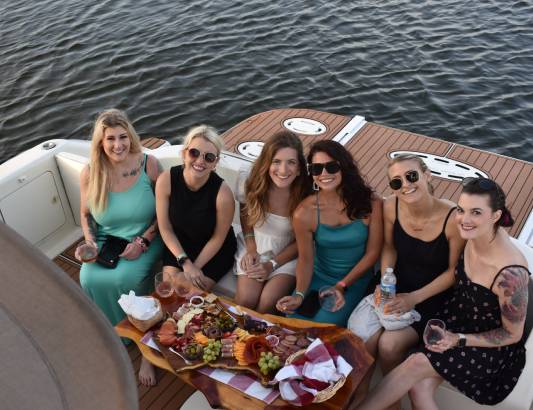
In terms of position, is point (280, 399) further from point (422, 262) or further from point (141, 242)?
point (141, 242)

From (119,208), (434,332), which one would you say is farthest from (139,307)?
(434,332)

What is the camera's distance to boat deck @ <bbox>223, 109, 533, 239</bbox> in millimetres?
5086

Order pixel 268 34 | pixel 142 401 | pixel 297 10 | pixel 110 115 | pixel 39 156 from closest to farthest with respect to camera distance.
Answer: pixel 142 401, pixel 110 115, pixel 39 156, pixel 268 34, pixel 297 10

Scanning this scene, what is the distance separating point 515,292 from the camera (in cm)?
225

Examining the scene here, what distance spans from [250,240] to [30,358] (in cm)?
256

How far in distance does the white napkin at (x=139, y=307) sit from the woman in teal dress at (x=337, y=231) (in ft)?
2.09

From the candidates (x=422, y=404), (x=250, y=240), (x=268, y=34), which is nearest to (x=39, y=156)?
(x=250, y=240)

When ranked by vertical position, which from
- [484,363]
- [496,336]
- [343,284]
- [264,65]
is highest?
[496,336]

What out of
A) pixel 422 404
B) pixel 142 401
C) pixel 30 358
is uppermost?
pixel 30 358

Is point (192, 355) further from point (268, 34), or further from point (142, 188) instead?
point (268, 34)

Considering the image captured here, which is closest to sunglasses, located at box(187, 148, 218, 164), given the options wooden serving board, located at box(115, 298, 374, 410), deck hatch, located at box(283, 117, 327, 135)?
wooden serving board, located at box(115, 298, 374, 410)

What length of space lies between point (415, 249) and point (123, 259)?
5.38ft

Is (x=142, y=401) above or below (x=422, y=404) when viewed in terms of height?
below

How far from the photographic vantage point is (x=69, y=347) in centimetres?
64
